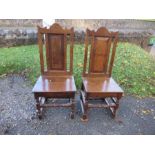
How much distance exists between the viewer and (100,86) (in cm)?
253

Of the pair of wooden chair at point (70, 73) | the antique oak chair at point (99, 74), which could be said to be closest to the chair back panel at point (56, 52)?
the pair of wooden chair at point (70, 73)

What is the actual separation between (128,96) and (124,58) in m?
1.83

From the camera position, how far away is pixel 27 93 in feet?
10.7

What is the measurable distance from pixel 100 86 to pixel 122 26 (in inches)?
315

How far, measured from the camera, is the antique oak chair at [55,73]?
7.74ft

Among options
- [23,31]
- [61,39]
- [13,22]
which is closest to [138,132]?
[61,39]

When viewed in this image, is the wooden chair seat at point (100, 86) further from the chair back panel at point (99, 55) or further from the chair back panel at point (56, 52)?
the chair back panel at point (56, 52)

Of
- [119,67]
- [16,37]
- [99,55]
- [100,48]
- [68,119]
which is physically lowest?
[68,119]

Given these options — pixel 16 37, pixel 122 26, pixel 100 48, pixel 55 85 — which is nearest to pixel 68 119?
pixel 55 85

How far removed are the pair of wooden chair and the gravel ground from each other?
0.14 metres

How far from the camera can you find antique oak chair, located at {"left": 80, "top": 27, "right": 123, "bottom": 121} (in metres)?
2.42

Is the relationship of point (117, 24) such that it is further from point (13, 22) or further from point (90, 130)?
point (90, 130)

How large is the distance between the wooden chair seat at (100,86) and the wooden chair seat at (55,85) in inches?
8.2

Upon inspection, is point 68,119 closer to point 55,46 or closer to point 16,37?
point 55,46
